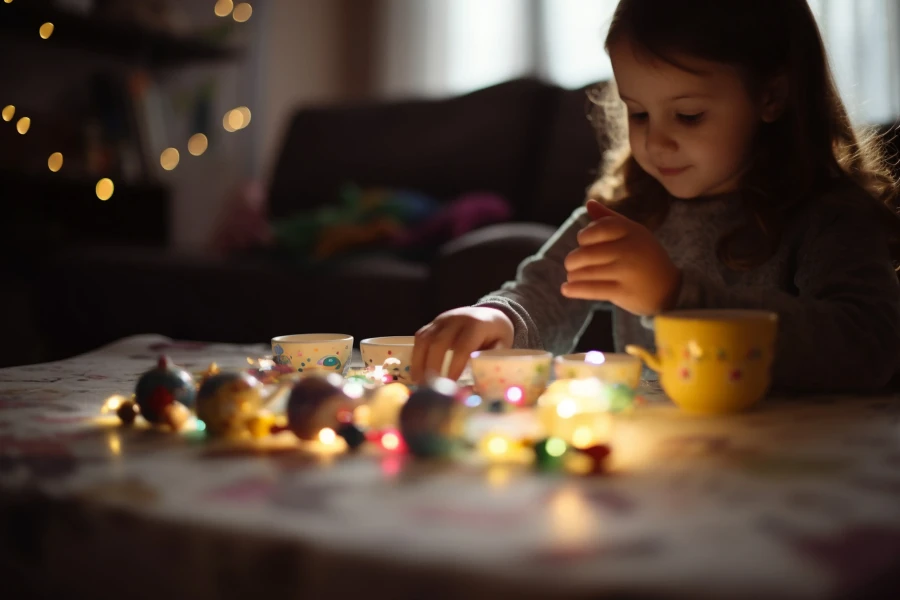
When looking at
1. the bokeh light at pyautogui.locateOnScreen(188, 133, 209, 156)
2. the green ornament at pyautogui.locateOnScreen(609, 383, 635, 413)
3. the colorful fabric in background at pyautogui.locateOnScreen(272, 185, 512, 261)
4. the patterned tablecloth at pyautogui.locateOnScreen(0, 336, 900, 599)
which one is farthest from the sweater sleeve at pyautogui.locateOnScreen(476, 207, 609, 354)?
the bokeh light at pyautogui.locateOnScreen(188, 133, 209, 156)

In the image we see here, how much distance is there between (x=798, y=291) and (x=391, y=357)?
548 mm

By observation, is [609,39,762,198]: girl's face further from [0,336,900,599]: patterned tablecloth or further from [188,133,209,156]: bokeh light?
[188,133,209,156]: bokeh light

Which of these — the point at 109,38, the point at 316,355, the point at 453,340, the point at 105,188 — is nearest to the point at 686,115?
the point at 453,340

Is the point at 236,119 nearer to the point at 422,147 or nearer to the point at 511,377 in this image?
the point at 422,147

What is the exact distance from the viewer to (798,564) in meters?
0.37

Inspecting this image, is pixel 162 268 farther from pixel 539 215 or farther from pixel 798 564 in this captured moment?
pixel 798 564

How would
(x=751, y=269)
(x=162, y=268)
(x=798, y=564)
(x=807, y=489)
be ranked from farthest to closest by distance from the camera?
1. (x=162, y=268)
2. (x=751, y=269)
3. (x=807, y=489)
4. (x=798, y=564)

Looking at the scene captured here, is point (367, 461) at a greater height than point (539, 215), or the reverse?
point (539, 215)

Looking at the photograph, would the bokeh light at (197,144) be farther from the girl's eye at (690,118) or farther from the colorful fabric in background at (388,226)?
the girl's eye at (690,118)

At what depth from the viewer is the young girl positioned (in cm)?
83

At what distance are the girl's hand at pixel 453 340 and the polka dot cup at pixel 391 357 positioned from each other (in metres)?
0.02

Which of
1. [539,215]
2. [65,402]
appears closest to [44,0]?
[539,215]

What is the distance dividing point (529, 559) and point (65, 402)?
559 millimetres

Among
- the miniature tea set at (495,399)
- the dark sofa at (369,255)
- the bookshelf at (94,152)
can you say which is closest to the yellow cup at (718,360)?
the miniature tea set at (495,399)
